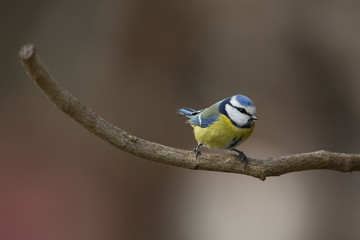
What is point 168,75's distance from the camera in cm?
339

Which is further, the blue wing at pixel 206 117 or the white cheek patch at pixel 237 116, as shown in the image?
the blue wing at pixel 206 117

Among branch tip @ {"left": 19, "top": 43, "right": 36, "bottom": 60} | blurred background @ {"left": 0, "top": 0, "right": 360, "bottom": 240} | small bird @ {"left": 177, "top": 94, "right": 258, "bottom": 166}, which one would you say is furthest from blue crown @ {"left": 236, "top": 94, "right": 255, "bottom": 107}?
blurred background @ {"left": 0, "top": 0, "right": 360, "bottom": 240}

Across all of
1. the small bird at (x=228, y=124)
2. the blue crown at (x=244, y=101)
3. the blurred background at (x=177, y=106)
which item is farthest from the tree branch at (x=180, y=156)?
the blurred background at (x=177, y=106)

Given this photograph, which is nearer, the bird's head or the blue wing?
the bird's head

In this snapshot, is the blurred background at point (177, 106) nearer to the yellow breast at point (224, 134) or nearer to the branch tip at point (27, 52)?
the yellow breast at point (224, 134)

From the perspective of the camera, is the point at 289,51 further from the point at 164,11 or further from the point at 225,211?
the point at 225,211

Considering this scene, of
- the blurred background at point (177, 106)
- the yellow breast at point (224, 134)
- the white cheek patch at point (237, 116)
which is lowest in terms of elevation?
the yellow breast at point (224, 134)

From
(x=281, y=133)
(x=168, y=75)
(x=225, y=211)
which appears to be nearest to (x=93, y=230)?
(x=225, y=211)

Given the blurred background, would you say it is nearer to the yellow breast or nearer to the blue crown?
the yellow breast

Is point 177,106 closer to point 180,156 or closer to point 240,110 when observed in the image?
point 240,110

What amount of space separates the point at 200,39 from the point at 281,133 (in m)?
0.89

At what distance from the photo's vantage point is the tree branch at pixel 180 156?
1.12 meters

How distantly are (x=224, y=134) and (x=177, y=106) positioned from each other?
6.08 ft

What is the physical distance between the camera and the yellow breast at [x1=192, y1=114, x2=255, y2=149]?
5.06 feet
